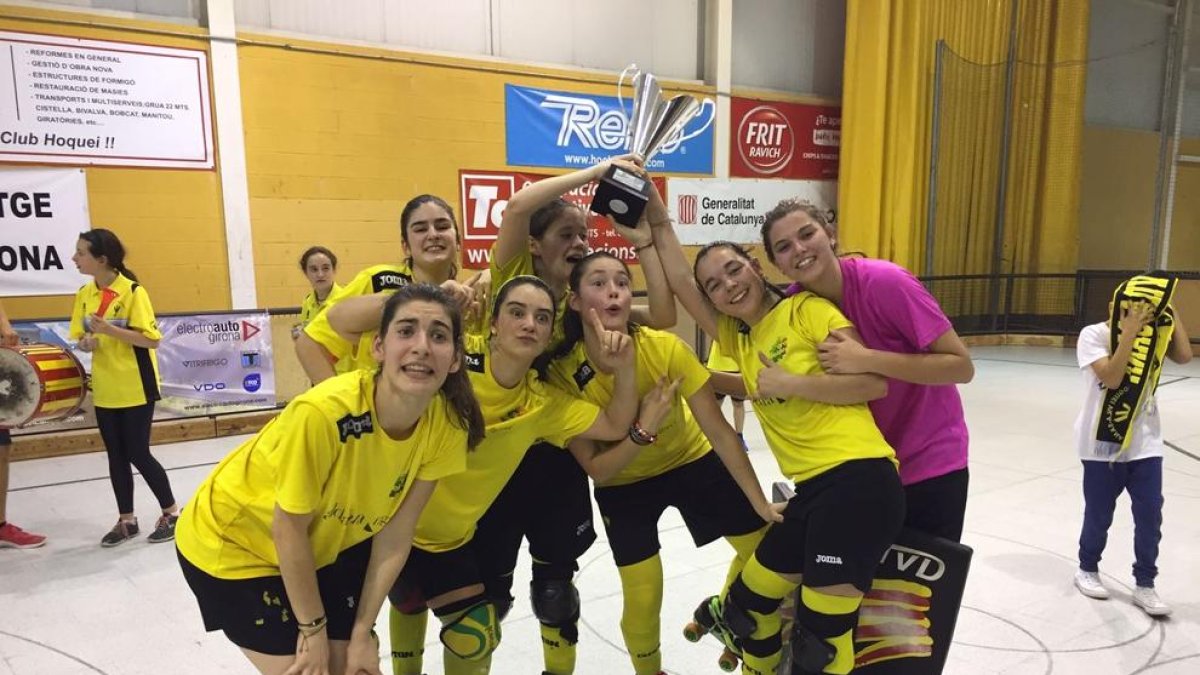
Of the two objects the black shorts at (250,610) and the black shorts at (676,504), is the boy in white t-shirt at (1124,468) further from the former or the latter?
the black shorts at (250,610)

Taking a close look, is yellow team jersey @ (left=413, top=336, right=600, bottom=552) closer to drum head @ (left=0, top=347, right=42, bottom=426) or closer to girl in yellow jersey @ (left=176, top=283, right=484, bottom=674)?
girl in yellow jersey @ (left=176, top=283, right=484, bottom=674)

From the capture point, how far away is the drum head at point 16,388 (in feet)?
13.6

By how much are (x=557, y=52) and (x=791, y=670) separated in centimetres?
798

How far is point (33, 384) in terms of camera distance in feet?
13.9

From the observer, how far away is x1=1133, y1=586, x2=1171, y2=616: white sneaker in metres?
3.34

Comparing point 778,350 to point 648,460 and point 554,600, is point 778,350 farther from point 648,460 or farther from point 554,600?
point 554,600

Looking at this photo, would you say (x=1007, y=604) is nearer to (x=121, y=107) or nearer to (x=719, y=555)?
(x=719, y=555)

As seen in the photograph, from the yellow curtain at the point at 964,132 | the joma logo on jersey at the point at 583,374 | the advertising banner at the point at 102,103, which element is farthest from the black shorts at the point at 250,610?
the yellow curtain at the point at 964,132

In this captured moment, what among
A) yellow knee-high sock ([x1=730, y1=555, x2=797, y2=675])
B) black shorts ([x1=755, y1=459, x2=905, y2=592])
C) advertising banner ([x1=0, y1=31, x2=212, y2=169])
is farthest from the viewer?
advertising banner ([x1=0, y1=31, x2=212, y2=169])

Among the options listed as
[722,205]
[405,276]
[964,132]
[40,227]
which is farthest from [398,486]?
[964,132]

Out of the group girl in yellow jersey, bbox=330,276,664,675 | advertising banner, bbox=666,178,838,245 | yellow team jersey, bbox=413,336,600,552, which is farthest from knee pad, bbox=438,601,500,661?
advertising banner, bbox=666,178,838,245

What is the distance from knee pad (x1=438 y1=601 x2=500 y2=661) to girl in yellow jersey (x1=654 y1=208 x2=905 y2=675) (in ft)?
2.39

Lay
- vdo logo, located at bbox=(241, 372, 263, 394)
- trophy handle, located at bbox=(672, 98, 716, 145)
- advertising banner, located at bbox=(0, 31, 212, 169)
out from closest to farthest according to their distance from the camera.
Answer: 1. advertising banner, located at bbox=(0, 31, 212, 169)
2. vdo logo, located at bbox=(241, 372, 263, 394)
3. trophy handle, located at bbox=(672, 98, 716, 145)

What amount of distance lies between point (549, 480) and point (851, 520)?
3.10 ft
